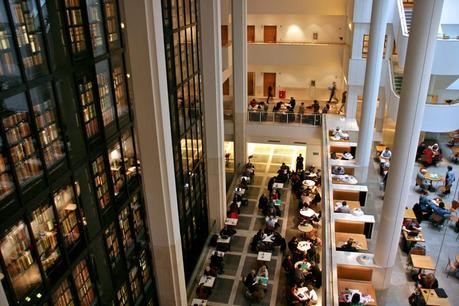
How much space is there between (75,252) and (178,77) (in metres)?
6.25

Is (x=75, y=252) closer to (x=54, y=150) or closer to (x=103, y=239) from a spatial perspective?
(x=103, y=239)

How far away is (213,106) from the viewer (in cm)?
1420

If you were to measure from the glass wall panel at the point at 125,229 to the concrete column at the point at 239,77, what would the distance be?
12.7 metres

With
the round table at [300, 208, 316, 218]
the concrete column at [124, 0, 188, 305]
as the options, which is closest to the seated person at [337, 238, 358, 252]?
the round table at [300, 208, 316, 218]

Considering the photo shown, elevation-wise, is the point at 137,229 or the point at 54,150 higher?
the point at 54,150

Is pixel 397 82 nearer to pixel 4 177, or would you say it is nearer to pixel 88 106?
pixel 88 106

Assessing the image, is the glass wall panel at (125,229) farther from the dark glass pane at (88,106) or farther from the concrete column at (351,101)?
the concrete column at (351,101)

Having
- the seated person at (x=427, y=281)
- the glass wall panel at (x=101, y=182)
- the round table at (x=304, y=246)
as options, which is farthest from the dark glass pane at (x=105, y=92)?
the seated person at (x=427, y=281)

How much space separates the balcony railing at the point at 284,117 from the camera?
2117 cm

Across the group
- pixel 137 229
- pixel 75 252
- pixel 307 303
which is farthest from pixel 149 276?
pixel 307 303

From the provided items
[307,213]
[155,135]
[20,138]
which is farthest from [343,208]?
[20,138]

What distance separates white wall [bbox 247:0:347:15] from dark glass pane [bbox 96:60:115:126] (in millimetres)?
16383

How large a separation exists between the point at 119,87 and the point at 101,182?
6.41 ft

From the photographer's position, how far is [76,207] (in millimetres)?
7102
